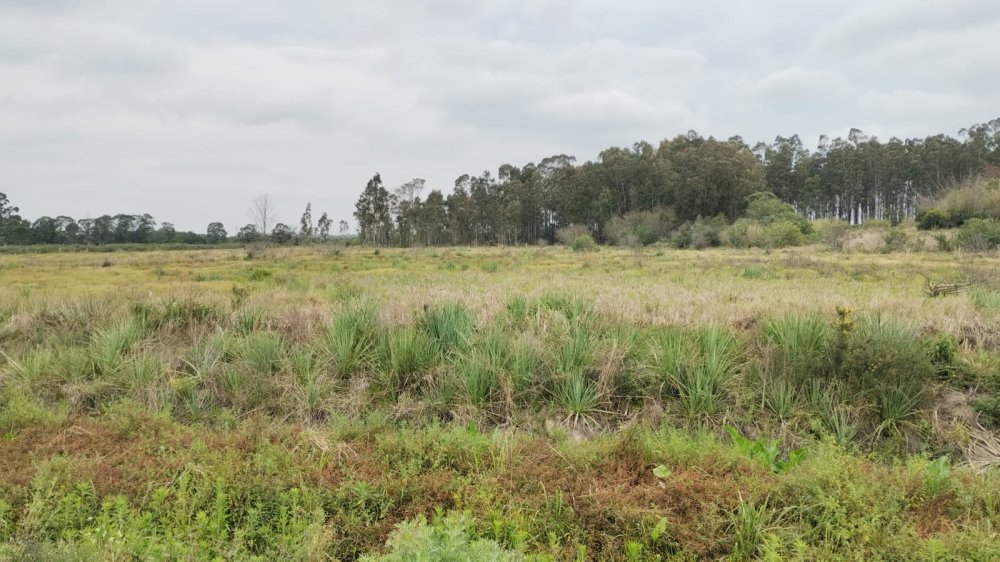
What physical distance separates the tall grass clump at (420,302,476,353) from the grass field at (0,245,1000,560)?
0.07 metres

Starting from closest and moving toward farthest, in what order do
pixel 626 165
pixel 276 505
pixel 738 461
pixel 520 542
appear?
pixel 520 542
pixel 276 505
pixel 738 461
pixel 626 165

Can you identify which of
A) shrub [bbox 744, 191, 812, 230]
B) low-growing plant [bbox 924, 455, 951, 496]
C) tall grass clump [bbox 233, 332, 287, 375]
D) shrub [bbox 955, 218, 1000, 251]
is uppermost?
shrub [bbox 744, 191, 812, 230]

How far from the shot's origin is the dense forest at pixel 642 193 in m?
78.3

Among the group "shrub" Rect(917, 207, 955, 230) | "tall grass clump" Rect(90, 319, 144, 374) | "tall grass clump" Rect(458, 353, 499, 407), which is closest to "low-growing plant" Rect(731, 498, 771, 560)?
"tall grass clump" Rect(458, 353, 499, 407)

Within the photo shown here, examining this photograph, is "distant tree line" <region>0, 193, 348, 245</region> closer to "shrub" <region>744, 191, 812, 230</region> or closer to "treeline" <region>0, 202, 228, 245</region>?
"treeline" <region>0, 202, 228, 245</region>

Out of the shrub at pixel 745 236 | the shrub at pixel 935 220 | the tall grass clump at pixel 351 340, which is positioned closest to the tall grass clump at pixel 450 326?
the tall grass clump at pixel 351 340

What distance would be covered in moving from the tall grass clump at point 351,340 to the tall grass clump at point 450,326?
95 cm

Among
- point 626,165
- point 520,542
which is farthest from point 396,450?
point 626,165

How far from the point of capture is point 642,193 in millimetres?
89062

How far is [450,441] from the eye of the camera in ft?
17.9

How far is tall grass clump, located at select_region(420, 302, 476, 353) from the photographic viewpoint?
27.5ft

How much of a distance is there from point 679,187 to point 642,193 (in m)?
9.98

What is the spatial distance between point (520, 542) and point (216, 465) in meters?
3.01

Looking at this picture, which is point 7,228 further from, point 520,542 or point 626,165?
point 520,542
